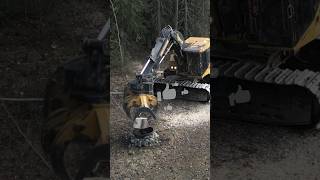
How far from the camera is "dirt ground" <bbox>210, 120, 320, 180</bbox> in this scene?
2.04 metres

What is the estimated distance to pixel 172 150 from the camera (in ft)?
6.38

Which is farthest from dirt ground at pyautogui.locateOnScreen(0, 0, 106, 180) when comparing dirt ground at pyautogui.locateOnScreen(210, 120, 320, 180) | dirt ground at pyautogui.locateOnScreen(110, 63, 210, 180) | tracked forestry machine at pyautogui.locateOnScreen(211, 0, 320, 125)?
dirt ground at pyautogui.locateOnScreen(210, 120, 320, 180)

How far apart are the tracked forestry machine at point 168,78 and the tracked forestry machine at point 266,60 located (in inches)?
2.6

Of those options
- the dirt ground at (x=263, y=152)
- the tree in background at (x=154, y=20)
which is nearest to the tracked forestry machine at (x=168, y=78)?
the tree in background at (x=154, y=20)

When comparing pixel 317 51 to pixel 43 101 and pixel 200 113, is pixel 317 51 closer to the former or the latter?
pixel 200 113

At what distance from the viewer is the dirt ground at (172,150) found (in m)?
1.90

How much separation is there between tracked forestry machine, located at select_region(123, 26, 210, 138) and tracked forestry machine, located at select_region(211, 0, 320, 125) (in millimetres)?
67

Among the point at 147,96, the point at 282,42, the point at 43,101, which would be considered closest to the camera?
the point at 43,101

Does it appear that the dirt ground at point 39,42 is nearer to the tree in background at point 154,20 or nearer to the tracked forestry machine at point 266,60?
the tree in background at point 154,20

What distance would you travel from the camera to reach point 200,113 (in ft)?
6.34

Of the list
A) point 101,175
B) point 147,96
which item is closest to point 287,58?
point 147,96

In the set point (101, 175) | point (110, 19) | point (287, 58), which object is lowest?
point (101, 175)

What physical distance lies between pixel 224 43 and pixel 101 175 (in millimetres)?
781

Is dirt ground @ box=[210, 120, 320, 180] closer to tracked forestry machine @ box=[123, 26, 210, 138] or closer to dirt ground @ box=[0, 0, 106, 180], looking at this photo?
tracked forestry machine @ box=[123, 26, 210, 138]
